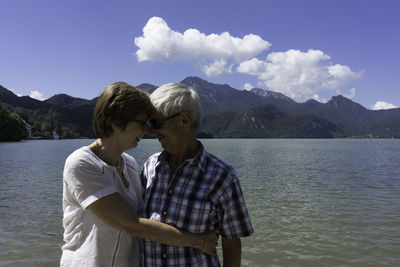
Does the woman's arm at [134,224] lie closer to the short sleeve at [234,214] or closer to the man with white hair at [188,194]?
the man with white hair at [188,194]

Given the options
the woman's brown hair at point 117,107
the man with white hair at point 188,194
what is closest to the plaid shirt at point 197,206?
the man with white hair at point 188,194

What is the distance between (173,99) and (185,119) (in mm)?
215

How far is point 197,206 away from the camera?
261 cm

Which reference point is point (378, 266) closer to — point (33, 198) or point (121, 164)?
point (121, 164)

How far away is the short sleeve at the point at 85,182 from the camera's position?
2.40 metres

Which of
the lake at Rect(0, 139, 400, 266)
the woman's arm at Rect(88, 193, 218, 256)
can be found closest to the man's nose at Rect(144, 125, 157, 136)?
the woman's arm at Rect(88, 193, 218, 256)

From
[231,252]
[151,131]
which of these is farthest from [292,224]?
[151,131]

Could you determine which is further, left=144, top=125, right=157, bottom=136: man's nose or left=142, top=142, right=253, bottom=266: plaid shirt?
left=144, top=125, right=157, bottom=136: man's nose

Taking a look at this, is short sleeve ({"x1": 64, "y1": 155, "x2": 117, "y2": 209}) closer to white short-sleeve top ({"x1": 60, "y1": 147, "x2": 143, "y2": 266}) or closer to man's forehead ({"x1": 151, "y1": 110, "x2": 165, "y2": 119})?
white short-sleeve top ({"x1": 60, "y1": 147, "x2": 143, "y2": 266})

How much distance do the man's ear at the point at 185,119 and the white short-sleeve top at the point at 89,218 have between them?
707 millimetres

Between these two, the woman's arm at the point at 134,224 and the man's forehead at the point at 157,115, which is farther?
the man's forehead at the point at 157,115

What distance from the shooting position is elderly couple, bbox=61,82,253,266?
244 centimetres

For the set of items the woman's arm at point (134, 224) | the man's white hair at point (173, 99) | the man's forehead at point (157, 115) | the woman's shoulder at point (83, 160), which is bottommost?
the woman's arm at point (134, 224)

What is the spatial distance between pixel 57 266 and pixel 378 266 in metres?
8.32
